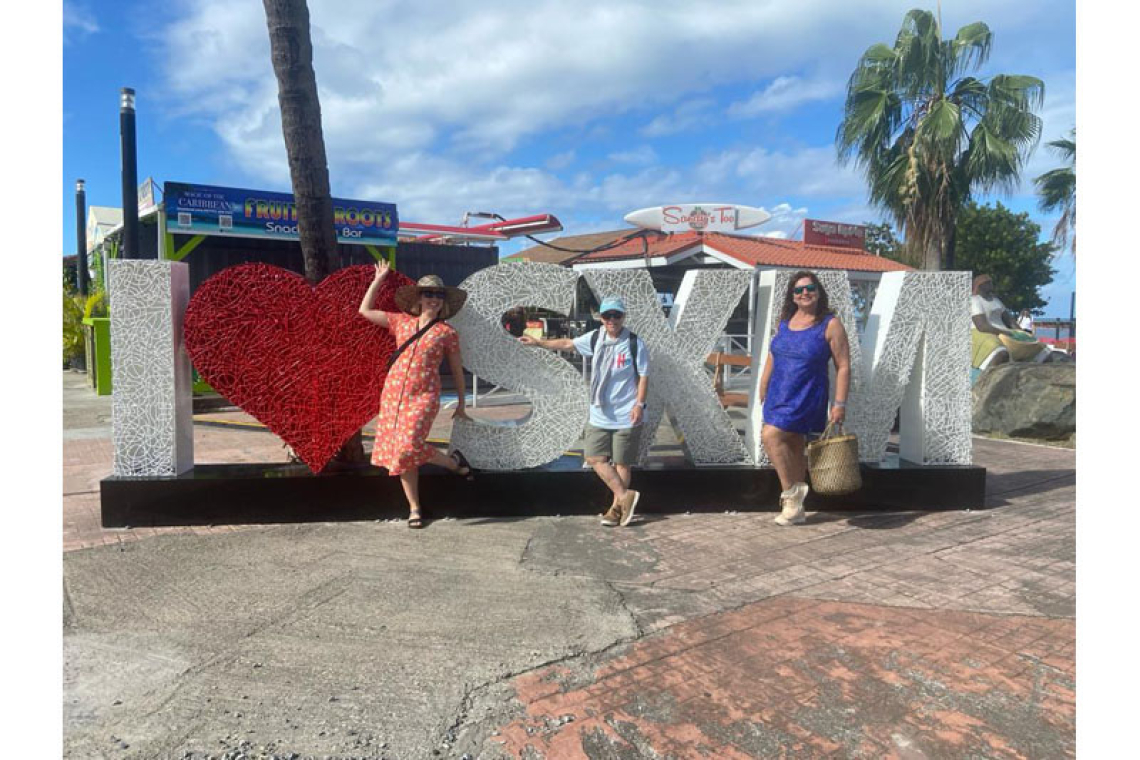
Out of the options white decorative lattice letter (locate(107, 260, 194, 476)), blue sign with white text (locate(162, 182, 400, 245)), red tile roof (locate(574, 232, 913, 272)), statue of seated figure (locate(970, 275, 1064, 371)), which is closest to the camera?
white decorative lattice letter (locate(107, 260, 194, 476))

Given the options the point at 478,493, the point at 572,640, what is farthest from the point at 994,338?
the point at 572,640

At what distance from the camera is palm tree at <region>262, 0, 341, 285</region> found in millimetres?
5707

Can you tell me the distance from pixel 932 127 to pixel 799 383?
12.9 m

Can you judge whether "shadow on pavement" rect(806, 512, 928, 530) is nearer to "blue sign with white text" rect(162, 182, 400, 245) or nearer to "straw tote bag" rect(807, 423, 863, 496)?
"straw tote bag" rect(807, 423, 863, 496)

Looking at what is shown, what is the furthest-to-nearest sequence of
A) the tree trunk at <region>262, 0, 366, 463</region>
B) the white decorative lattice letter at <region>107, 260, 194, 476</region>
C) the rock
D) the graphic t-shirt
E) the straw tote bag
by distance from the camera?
the rock → the tree trunk at <region>262, 0, 366, 463</region> → the graphic t-shirt → the straw tote bag → the white decorative lattice letter at <region>107, 260, 194, 476</region>

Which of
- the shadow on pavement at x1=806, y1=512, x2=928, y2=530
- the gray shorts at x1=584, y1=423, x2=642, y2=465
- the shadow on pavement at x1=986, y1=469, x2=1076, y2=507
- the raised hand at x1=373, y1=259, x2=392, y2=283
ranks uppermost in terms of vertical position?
the raised hand at x1=373, y1=259, x2=392, y2=283

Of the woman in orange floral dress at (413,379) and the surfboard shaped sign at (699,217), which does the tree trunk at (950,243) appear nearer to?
the surfboard shaped sign at (699,217)

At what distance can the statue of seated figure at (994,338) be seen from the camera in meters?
11.2

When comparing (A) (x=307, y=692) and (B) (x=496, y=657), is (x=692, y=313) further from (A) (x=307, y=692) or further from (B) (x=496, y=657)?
(A) (x=307, y=692)

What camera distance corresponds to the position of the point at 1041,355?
37.4 feet

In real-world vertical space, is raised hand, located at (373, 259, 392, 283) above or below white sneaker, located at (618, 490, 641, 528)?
above

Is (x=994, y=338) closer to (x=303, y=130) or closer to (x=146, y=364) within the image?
(x=303, y=130)

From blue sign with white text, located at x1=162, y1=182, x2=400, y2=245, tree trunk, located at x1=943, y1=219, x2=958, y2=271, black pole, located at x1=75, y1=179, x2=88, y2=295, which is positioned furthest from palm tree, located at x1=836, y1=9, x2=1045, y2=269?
black pole, located at x1=75, y1=179, x2=88, y2=295

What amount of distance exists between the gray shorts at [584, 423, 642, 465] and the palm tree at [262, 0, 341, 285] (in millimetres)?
2293
